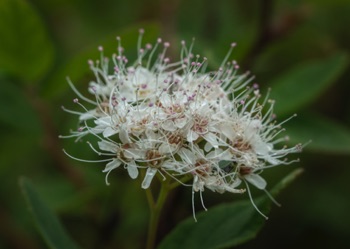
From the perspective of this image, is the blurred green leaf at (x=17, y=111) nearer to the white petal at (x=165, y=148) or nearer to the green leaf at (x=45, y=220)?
the green leaf at (x=45, y=220)

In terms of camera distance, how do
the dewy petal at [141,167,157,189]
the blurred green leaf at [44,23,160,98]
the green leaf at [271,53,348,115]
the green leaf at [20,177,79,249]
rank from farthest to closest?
1. the green leaf at [271,53,348,115]
2. the blurred green leaf at [44,23,160,98]
3. the green leaf at [20,177,79,249]
4. the dewy petal at [141,167,157,189]

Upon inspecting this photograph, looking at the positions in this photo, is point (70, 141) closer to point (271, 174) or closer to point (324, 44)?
point (271, 174)

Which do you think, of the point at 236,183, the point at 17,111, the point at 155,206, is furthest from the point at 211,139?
the point at 17,111

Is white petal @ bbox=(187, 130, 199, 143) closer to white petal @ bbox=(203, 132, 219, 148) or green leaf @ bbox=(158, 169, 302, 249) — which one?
white petal @ bbox=(203, 132, 219, 148)

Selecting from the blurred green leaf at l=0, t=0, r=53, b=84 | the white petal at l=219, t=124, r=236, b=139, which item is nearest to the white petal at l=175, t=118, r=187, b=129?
the white petal at l=219, t=124, r=236, b=139

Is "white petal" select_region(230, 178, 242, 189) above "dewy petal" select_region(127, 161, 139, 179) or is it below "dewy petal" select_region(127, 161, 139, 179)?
above

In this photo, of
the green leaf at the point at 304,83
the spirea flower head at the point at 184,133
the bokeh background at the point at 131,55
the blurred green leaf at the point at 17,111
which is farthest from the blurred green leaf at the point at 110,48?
the green leaf at the point at 304,83
